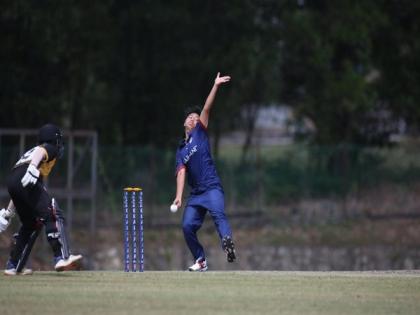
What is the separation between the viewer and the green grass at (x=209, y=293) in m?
12.6

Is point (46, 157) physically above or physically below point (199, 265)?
above

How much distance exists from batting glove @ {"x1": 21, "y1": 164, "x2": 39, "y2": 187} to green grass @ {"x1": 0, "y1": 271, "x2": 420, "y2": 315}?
1.23m

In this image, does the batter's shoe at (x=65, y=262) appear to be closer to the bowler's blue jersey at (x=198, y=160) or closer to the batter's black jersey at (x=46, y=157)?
the batter's black jersey at (x=46, y=157)

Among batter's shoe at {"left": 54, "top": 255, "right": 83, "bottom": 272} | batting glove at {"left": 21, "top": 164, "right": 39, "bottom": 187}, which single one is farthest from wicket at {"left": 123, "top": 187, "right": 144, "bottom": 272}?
batting glove at {"left": 21, "top": 164, "right": 39, "bottom": 187}

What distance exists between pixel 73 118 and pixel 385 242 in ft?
35.9

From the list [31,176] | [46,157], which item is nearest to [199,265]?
[46,157]

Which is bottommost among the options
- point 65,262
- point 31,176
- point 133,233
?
point 65,262

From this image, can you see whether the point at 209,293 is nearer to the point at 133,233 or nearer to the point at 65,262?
the point at 65,262

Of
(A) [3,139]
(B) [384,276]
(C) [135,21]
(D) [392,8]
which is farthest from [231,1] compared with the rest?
(B) [384,276]

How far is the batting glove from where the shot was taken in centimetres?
1515

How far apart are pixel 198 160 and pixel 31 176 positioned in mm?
2707

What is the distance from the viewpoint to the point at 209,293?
45.7 feet

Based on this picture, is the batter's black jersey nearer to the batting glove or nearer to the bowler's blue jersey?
the batting glove

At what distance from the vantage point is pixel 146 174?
36.6 metres
